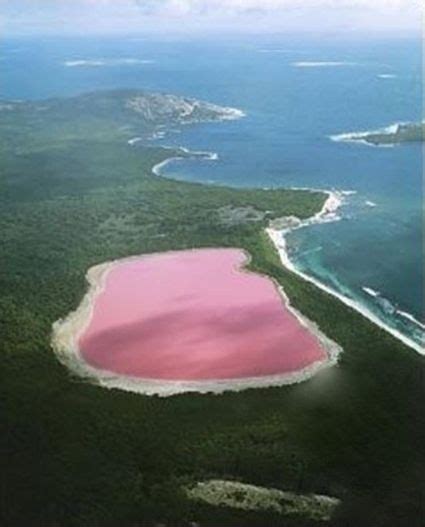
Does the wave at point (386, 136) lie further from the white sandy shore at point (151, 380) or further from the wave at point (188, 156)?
the white sandy shore at point (151, 380)

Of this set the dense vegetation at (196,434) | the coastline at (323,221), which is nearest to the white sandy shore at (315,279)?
the coastline at (323,221)

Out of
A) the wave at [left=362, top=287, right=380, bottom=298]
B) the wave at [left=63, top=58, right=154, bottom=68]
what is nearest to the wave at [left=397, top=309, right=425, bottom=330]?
the wave at [left=362, top=287, right=380, bottom=298]

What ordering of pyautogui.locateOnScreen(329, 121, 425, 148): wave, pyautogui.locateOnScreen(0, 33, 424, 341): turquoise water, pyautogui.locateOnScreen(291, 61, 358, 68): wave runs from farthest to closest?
pyautogui.locateOnScreen(291, 61, 358, 68): wave, pyautogui.locateOnScreen(329, 121, 425, 148): wave, pyautogui.locateOnScreen(0, 33, 424, 341): turquoise water

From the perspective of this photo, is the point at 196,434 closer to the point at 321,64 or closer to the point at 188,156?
the point at 188,156

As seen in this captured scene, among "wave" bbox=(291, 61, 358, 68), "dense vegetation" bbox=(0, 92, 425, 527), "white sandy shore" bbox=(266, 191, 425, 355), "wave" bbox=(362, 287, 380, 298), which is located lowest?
"wave" bbox=(291, 61, 358, 68)

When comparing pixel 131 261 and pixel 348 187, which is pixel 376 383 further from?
pixel 348 187

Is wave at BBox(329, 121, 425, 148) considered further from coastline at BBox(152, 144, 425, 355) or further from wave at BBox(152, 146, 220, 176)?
wave at BBox(152, 146, 220, 176)
